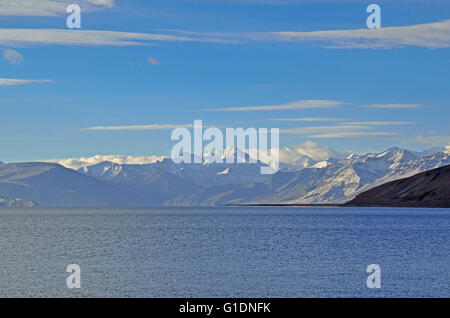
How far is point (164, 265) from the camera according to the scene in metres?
89.8

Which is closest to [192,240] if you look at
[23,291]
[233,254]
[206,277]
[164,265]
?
Answer: [233,254]

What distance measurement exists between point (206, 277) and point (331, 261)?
2371 cm

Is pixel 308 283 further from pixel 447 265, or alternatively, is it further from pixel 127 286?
pixel 447 265

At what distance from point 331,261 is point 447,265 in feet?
50.1

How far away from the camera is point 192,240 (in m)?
138

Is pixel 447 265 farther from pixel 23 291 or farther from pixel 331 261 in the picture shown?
pixel 23 291
